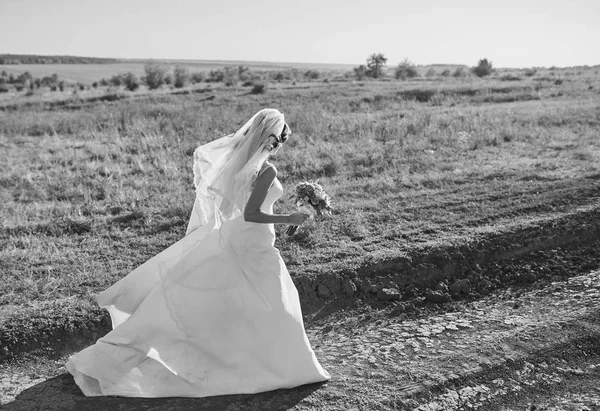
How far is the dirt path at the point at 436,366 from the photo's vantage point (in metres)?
4.37

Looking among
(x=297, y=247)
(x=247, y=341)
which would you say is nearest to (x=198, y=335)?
(x=247, y=341)

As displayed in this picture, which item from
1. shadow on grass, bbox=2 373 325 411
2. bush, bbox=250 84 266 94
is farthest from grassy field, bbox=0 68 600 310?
bush, bbox=250 84 266 94

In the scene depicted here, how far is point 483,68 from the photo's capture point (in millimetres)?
53938

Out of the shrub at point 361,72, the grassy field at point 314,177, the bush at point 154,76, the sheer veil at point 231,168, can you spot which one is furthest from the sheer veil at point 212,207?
the shrub at point 361,72

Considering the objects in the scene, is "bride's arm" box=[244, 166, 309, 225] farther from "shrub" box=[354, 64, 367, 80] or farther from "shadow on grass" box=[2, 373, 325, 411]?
"shrub" box=[354, 64, 367, 80]

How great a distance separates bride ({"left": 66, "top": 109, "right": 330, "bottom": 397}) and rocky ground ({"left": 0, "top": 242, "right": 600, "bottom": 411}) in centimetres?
14

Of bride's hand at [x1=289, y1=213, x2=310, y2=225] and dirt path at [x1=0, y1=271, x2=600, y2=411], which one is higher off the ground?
bride's hand at [x1=289, y1=213, x2=310, y2=225]

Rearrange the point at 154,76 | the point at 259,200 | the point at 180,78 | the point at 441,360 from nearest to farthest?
the point at 259,200 → the point at 441,360 → the point at 154,76 → the point at 180,78

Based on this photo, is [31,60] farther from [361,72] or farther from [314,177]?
[314,177]

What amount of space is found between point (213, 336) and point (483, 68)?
180 ft

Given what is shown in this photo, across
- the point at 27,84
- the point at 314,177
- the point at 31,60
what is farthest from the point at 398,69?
the point at 31,60

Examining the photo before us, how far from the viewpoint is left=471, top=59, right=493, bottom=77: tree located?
53625mm

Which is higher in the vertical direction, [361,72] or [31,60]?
[31,60]

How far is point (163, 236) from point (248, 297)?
3800 mm
